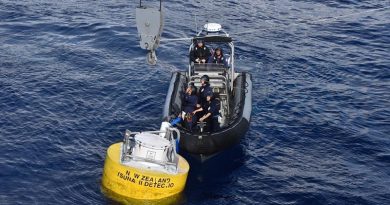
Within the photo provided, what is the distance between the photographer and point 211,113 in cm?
2072

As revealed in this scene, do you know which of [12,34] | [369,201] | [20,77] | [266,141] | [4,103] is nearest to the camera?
[369,201]

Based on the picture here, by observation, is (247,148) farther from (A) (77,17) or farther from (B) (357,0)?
(B) (357,0)

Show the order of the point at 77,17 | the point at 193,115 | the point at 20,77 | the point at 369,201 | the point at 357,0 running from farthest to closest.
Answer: the point at 357,0 → the point at 77,17 → the point at 20,77 → the point at 193,115 → the point at 369,201

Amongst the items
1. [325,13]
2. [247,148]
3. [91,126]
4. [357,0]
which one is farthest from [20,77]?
[357,0]

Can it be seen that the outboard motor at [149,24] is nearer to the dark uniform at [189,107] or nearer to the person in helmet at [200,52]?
the dark uniform at [189,107]

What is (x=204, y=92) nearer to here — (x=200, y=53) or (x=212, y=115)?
(x=212, y=115)

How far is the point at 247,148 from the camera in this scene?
70.7 ft

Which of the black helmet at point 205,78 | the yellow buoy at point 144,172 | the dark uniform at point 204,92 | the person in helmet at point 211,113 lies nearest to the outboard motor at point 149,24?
the yellow buoy at point 144,172

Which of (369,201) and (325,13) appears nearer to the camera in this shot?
(369,201)

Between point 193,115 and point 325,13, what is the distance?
20570mm

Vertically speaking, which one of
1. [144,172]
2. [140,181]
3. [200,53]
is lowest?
[140,181]

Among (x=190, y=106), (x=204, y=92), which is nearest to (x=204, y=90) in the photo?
(x=204, y=92)

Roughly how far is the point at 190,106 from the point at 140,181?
484 cm

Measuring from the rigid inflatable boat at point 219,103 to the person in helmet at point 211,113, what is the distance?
0.43 meters
